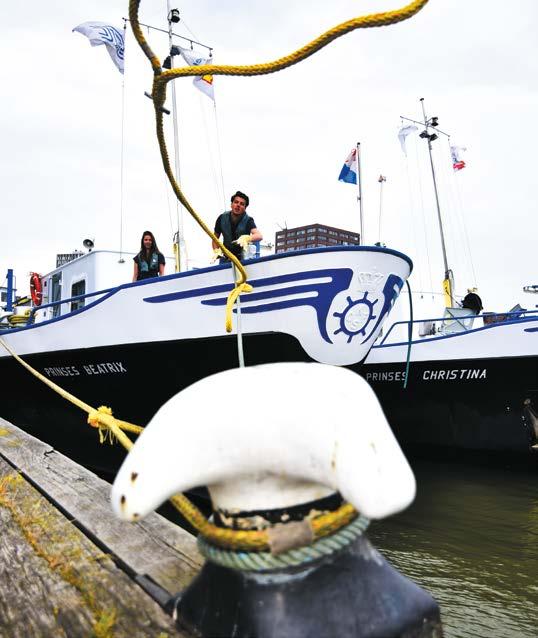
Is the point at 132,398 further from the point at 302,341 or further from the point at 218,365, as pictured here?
the point at 302,341

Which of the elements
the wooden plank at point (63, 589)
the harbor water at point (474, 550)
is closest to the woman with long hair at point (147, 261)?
the harbor water at point (474, 550)

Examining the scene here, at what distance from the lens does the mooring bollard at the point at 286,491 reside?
121cm

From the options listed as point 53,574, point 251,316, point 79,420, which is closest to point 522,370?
point 251,316

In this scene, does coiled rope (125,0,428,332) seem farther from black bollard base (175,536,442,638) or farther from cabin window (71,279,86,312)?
cabin window (71,279,86,312)

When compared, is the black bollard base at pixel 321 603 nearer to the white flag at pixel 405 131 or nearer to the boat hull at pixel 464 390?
the boat hull at pixel 464 390

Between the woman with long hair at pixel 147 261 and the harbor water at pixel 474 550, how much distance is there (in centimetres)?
418

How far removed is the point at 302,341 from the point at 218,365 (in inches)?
39.3

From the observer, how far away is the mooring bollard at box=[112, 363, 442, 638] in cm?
121

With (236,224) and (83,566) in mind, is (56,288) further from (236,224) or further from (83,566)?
(83,566)

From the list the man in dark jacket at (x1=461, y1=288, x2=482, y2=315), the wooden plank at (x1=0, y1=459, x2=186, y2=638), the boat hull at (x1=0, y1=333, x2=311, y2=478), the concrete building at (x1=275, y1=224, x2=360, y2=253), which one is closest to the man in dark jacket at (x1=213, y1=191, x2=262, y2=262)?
the boat hull at (x1=0, y1=333, x2=311, y2=478)

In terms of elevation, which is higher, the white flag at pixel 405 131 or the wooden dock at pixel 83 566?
the white flag at pixel 405 131

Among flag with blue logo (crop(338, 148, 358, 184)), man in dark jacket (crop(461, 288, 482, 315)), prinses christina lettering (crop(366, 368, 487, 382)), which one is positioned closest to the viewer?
prinses christina lettering (crop(366, 368, 487, 382))

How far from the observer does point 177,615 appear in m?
1.45

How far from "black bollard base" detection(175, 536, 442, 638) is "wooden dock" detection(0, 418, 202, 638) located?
0.69 feet
